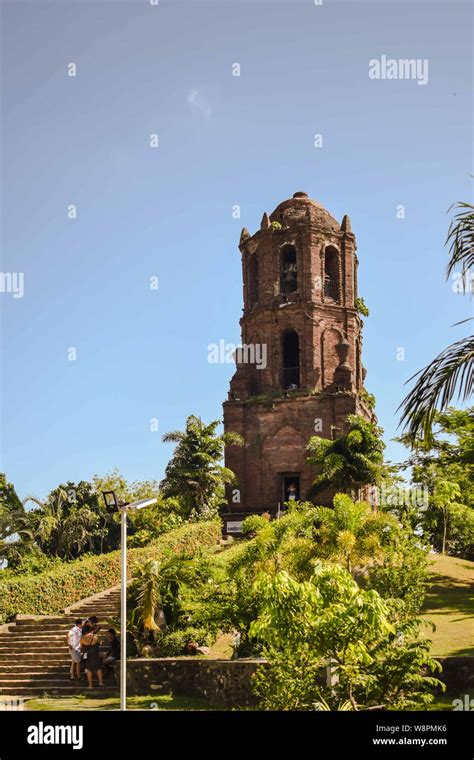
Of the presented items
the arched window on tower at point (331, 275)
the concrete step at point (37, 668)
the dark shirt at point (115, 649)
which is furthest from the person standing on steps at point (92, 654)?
the arched window on tower at point (331, 275)

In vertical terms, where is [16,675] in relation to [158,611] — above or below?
below

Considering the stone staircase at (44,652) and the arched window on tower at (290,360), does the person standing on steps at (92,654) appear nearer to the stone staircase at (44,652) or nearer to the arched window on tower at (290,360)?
the stone staircase at (44,652)

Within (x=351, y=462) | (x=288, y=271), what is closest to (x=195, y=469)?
(x=351, y=462)

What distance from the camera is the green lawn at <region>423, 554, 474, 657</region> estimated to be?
18.3 metres

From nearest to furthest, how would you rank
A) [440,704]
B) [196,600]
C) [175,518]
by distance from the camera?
[440,704]
[196,600]
[175,518]

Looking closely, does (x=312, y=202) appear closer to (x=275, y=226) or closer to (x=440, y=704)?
(x=275, y=226)

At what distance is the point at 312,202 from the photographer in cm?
4503

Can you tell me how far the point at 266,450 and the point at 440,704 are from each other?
26.7m

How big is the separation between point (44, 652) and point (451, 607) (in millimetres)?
10139

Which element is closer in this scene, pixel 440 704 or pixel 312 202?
pixel 440 704

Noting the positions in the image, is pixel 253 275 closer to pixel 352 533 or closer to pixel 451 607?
pixel 451 607

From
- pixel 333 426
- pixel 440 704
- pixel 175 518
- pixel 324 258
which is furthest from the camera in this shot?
pixel 324 258

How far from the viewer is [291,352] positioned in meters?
43.6
